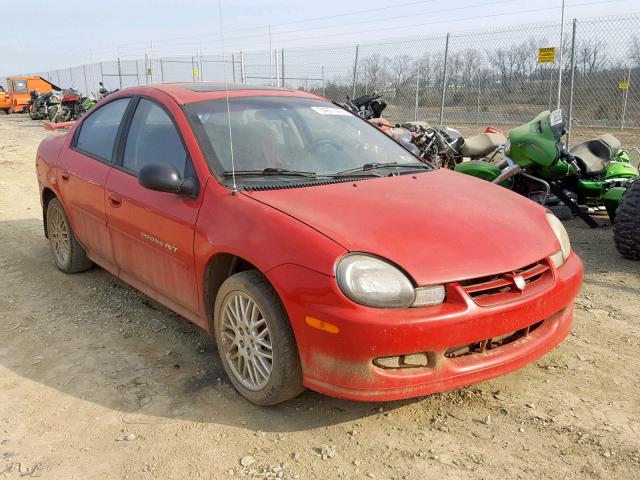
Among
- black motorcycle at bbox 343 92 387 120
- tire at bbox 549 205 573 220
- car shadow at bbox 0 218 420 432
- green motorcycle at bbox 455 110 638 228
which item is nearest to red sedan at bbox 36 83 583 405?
car shadow at bbox 0 218 420 432

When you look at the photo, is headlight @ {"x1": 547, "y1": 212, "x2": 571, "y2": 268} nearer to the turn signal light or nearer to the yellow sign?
the turn signal light

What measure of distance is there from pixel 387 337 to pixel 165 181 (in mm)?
1456

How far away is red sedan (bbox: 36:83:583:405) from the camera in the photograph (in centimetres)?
248

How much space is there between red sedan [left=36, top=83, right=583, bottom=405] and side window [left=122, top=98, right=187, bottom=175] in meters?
0.01

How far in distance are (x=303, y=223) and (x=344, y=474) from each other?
3.51 ft

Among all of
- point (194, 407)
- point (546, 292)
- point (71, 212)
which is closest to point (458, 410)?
point (546, 292)

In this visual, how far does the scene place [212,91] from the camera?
3.78 metres

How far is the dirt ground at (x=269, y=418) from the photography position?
2498mm

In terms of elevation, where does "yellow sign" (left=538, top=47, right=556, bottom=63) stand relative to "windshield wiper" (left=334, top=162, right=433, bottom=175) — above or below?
above

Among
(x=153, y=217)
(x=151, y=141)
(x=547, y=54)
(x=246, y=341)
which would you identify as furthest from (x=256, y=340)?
(x=547, y=54)

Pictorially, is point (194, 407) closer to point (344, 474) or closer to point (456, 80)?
point (344, 474)

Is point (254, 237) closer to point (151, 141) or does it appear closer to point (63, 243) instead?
point (151, 141)

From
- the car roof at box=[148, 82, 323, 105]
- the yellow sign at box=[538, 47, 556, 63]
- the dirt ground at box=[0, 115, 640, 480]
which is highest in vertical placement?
the yellow sign at box=[538, 47, 556, 63]

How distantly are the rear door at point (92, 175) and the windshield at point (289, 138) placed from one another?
92 cm
